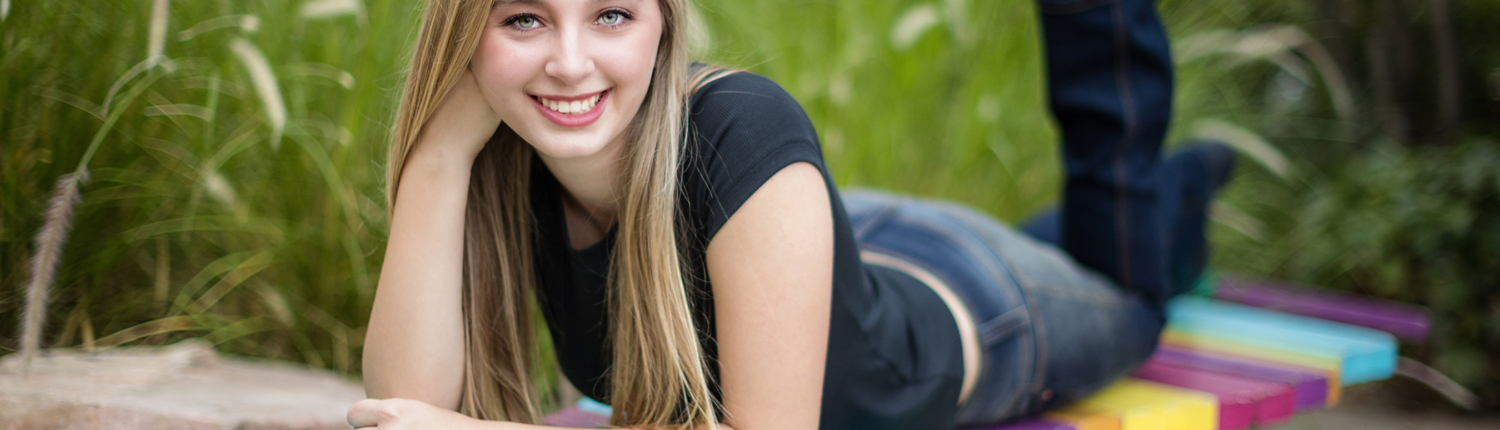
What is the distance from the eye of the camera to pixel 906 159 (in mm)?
2658

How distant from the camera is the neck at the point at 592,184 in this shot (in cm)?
114

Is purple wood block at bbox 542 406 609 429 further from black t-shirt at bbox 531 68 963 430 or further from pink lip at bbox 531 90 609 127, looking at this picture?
pink lip at bbox 531 90 609 127

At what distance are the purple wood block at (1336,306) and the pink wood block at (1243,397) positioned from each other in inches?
29.0

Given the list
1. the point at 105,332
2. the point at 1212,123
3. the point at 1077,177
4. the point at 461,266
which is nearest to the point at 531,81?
the point at 461,266

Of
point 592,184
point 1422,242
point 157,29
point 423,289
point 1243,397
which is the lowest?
point 1243,397

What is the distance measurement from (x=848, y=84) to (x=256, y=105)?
53.5 inches

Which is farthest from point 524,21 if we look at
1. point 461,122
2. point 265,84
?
point 265,84

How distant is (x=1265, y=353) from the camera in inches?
80.5

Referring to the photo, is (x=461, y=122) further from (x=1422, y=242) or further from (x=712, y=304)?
(x=1422, y=242)

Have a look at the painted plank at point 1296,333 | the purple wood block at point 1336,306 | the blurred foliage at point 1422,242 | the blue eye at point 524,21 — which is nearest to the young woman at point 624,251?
the blue eye at point 524,21

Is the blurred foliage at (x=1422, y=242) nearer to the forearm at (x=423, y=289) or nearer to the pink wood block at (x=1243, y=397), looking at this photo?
the pink wood block at (x=1243, y=397)

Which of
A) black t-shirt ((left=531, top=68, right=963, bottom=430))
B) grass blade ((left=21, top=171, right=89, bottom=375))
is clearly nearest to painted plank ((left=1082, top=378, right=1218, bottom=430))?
black t-shirt ((left=531, top=68, right=963, bottom=430))

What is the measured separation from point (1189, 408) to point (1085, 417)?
19 cm

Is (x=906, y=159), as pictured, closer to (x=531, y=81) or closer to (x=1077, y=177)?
(x=1077, y=177)
